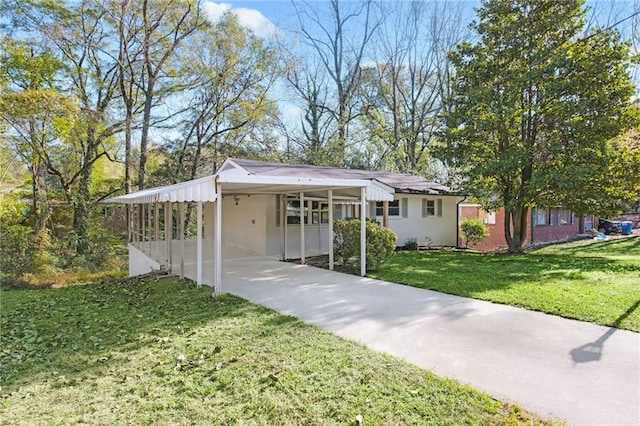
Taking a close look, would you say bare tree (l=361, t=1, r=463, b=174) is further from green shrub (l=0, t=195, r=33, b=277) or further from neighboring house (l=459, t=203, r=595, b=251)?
green shrub (l=0, t=195, r=33, b=277)

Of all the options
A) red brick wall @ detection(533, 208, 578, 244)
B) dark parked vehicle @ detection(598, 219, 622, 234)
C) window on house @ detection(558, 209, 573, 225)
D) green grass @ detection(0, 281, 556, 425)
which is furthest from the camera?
dark parked vehicle @ detection(598, 219, 622, 234)

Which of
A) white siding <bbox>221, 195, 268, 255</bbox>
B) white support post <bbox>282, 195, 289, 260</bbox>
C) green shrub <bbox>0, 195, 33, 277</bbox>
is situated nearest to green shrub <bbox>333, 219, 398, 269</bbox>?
white support post <bbox>282, 195, 289, 260</bbox>

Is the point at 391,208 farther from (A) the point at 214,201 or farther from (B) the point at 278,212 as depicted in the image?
(A) the point at 214,201

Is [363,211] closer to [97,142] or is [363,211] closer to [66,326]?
[66,326]

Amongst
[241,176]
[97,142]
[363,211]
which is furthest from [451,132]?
[97,142]

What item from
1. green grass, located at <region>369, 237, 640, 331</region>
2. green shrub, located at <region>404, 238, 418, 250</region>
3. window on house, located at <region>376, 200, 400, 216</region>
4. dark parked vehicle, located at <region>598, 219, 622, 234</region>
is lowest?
green grass, located at <region>369, 237, 640, 331</region>

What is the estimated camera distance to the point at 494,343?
465 centimetres

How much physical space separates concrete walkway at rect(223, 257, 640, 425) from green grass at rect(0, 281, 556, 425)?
0.39 metres

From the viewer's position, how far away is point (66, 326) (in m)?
6.04

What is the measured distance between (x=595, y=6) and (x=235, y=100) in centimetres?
1767

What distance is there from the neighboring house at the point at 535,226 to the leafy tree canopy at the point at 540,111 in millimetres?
3901

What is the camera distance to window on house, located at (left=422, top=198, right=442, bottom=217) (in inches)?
667

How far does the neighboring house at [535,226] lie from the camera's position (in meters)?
18.8

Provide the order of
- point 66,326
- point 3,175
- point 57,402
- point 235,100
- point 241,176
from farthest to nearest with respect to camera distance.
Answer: point 235,100 → point 3,175 → point 241,176 → point 66,326 → point 57,402
